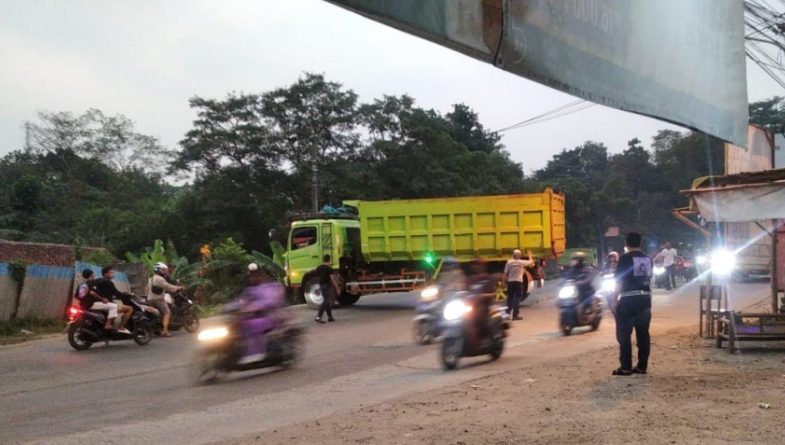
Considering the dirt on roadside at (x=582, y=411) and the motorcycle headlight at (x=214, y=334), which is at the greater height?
the motorcycle headlight at (x=214, y=334)

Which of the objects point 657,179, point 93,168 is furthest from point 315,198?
point 657,179

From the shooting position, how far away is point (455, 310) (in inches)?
363

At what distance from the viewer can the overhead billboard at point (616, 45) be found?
2229 millimetres

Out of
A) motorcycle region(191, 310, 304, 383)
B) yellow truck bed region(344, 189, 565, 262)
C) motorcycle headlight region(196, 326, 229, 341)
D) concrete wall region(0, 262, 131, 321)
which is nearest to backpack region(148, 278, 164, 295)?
concrete wall region(0, 262, 131, 321)

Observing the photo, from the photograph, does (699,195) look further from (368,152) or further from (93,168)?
(93,168)

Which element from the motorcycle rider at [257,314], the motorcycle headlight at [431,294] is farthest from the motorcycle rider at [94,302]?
the motorcycle headlight at [431,294]

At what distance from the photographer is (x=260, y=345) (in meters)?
9.08

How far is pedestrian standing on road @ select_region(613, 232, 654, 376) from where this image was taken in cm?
763

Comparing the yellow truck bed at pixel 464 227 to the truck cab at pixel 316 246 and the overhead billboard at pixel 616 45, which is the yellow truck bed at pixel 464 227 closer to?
the truck cab at pixel 316 246

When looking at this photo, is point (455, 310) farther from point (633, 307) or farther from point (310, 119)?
point (310, 119)

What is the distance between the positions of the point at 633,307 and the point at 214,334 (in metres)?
4.99

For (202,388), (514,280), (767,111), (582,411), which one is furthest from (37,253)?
(767,111)

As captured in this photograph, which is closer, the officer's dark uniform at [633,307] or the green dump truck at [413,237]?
the officer's dark uniform at [633,307]

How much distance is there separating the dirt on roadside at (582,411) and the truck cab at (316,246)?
11.0m
